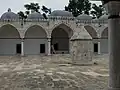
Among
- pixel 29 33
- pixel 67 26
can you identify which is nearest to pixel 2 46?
pixel 29 33

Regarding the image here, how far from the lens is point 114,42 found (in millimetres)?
4262

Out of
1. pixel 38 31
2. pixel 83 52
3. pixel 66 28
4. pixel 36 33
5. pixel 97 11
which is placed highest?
pixel 97 11

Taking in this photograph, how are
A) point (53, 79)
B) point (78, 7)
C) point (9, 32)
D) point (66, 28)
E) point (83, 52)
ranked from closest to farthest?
point (53, 79)
point (83, 52)
point (9, 32)
point (66, 28)
point (78, 7)

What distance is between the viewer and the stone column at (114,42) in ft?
13.8

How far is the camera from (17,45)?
31.1m

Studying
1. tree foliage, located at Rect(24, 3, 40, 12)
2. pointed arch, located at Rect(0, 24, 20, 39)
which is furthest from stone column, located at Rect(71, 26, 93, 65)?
tree foliage, located at Rect(24, 3, 40, 12)

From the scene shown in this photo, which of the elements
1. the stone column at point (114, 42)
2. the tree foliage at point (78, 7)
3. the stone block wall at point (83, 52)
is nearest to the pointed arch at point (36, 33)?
the stone block wall at point (83, 52)

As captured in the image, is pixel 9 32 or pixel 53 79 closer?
pixel 53 79

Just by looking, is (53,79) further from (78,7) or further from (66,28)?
(78,7)

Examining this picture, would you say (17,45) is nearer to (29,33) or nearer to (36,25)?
(29,33)

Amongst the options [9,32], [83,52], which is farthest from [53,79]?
[9,32]

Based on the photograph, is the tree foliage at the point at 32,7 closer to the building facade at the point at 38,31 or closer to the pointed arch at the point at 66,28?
the building facade at the point at 38,31

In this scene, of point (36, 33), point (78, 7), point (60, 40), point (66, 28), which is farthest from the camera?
point (78, 7)

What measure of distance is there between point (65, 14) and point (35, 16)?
4.45m
